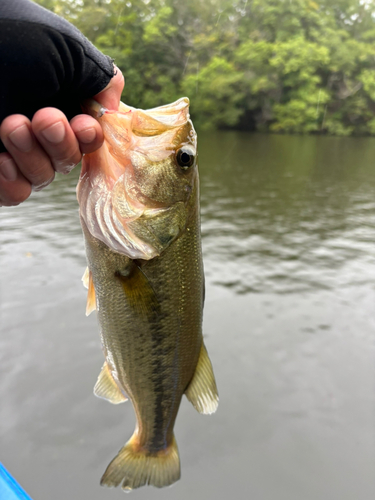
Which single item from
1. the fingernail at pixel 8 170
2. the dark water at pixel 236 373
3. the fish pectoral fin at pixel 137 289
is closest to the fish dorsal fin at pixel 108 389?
the fish pectoral fin at pixel 137 289

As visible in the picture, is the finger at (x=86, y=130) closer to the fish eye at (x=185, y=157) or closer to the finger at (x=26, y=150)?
the finger at (x=26, y=150)

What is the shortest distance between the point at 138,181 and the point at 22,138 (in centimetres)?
48

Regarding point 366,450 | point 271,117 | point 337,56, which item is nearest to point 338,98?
point 337,56

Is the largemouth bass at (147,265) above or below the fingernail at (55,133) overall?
below

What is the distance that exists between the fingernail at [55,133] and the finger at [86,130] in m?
0.08

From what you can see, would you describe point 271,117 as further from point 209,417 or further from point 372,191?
point 209,417

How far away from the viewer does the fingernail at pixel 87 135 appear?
4.50 feet

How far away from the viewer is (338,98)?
44.5 meters

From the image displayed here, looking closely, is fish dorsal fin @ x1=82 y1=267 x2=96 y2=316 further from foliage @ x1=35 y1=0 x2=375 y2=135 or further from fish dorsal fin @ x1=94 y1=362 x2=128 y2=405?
foliage @ x1=35 y1=0 x2=375 y2=135

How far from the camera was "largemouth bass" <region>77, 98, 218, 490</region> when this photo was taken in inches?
62.7

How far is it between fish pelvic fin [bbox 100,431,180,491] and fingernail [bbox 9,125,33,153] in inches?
64.6

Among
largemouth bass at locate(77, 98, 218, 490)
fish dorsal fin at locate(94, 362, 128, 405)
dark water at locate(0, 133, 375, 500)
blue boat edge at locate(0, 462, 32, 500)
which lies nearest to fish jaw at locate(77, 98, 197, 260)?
largemouth bass at locate(77, 98, 218, 490)

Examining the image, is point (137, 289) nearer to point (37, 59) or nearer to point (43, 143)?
point (43, 143)

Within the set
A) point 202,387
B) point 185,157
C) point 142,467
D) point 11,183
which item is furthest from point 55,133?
point 142,467
